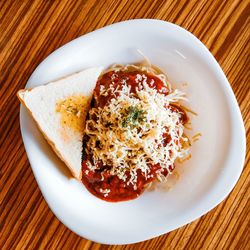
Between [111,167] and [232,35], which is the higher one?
[232,35]

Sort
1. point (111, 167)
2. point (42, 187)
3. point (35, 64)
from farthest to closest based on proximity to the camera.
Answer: point (35, 64) → point (111, 167) → point (42, 187)

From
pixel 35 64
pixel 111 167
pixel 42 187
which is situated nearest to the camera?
pixel 42 187

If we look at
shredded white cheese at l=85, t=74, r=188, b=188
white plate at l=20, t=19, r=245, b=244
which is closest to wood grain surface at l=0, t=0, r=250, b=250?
white plate at l=20, t=19, r=245, b=244

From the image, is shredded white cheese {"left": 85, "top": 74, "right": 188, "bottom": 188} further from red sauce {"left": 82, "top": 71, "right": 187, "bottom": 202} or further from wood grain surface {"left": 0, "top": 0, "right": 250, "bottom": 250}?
wood grain surface {"left": 0, "top": 0, "right": 250, "bottom": 250}

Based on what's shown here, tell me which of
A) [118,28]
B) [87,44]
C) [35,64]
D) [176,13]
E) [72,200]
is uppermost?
[176,13]

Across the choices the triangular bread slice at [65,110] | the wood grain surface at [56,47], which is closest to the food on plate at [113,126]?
the triangular bread slice at [65,110]

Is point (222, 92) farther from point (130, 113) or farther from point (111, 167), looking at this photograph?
point (111, 167)

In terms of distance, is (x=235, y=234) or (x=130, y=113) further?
(x=235, y=234)

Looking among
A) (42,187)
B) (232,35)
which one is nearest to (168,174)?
(42,187)
